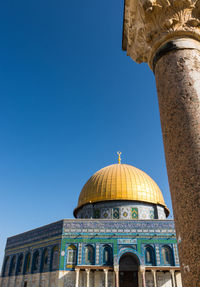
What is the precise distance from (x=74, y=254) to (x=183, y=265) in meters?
14.2

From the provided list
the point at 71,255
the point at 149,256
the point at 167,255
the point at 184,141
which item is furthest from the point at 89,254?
the point at 184,141

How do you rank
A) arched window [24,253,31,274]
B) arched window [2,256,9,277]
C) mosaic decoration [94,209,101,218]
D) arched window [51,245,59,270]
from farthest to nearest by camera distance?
1. arched window [2,256,9,277]
2. mosaic decoration [94,209,101,218]
3. arched window [24,253,31,274]
4. arched window [51,245,59,270]

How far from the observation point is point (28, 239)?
691 inches

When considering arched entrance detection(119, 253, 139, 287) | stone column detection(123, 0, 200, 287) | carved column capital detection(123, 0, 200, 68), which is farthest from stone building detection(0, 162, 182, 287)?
carved column capital detection(123, 0, 200, 68)

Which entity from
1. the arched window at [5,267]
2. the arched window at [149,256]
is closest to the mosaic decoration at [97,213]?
the arched window at [149,256]

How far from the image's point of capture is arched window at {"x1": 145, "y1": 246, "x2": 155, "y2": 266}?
1418 cm

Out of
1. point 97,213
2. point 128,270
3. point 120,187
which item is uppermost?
point 120,187

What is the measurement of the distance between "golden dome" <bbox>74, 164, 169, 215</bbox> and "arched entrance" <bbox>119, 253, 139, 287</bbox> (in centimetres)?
423

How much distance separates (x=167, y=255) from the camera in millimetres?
14273

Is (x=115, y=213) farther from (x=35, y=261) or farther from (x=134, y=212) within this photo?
(x=35, y=261)

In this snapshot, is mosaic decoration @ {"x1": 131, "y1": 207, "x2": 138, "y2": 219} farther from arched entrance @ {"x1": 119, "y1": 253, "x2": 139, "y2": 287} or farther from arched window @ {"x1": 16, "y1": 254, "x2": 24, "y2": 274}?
arched window @ {"x1": 16, "y1": 254, "x2": 24, "y2": 274}

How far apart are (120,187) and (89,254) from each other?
18.8 ft

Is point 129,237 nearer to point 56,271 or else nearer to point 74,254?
point 74,254

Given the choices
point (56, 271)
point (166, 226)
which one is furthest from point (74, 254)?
point (166, 226)
